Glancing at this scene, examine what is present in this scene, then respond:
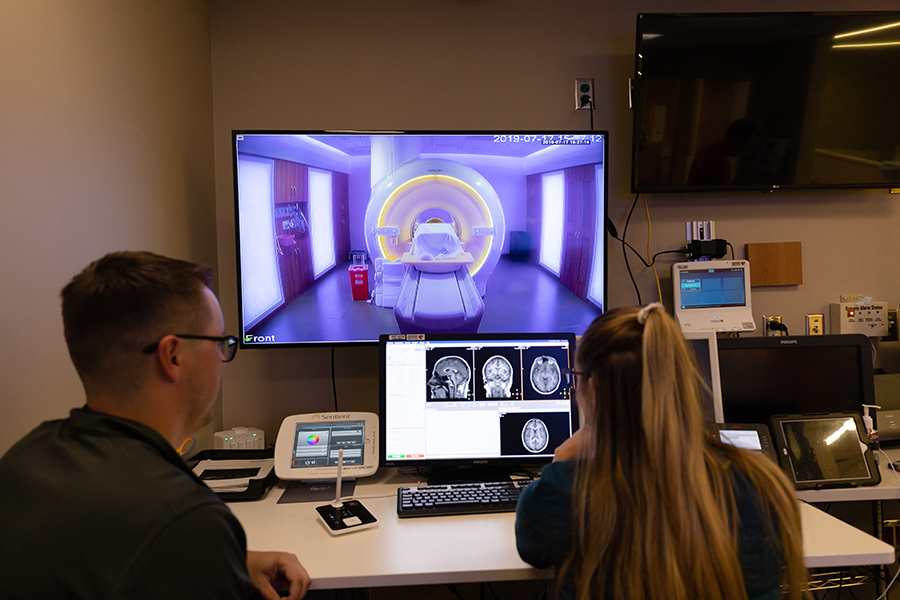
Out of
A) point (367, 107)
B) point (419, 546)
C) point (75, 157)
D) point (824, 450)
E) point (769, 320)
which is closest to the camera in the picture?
point (419, 546)

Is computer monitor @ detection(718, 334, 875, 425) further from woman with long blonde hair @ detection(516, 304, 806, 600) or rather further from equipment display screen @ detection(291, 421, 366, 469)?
equipment display screen @ detection(291, 421, 366, 469)

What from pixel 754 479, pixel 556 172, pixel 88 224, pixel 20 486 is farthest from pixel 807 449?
pixel 88 224

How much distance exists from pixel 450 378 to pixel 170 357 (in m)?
0.98

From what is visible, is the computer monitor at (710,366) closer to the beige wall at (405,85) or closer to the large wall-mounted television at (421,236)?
the large wall-mounted television at (421,236)

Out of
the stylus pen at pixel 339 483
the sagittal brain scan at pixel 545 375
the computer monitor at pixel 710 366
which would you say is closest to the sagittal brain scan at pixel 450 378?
the sagittal brain scan at pixel 545 375

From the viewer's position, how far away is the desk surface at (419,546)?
128 cm

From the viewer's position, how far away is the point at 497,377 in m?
1.88

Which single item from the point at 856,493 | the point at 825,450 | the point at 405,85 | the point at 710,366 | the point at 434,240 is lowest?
the point at 856,493

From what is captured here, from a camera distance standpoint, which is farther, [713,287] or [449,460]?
[713,287]

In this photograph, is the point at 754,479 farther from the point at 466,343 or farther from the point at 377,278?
the point at 377,278

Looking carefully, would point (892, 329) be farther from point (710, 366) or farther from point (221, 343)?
point (221, 343)

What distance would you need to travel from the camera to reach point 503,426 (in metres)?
1.85

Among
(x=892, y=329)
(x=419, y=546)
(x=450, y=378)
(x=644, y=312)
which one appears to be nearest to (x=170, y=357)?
(x=419, y=546)

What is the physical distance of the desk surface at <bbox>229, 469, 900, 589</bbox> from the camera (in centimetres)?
128
